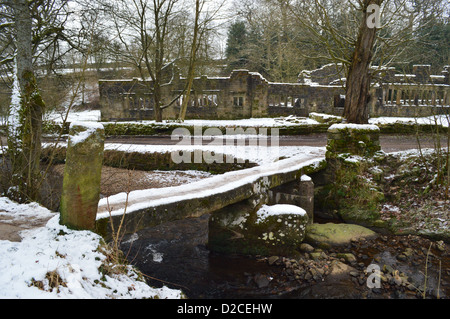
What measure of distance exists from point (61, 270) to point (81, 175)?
3.52ft

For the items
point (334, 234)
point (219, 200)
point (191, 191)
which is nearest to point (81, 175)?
point (191, 191)

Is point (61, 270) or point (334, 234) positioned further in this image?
point (334, 234)

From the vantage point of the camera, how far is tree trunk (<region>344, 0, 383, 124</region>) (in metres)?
9.75

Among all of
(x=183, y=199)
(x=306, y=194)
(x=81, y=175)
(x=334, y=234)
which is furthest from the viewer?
(x=306, y=194)

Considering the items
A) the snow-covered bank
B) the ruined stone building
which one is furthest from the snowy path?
the ruined stone building

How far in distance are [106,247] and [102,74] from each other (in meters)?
34.9

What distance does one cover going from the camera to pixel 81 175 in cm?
370

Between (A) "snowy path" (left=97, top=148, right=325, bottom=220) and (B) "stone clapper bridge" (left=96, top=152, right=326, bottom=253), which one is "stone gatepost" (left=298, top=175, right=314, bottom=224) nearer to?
(B) "stone clapper bridge" (left=96, top=152, right=326, bottom=253)

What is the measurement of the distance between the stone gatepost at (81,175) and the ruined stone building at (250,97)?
20.2 metres

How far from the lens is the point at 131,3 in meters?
16.8

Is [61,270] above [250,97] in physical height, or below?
below

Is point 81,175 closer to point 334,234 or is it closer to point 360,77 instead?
point 334,234

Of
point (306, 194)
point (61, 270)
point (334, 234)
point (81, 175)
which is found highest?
point (81, 175)

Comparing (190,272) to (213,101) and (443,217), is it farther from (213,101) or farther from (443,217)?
(213,101)
